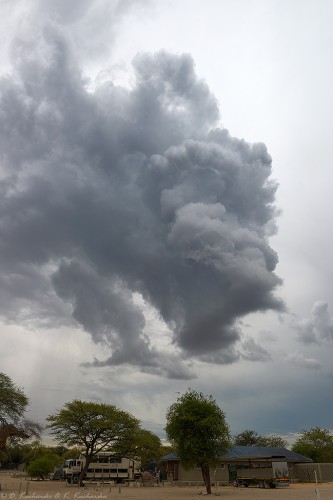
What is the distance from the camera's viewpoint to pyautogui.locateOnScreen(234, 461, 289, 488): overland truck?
61.1 m

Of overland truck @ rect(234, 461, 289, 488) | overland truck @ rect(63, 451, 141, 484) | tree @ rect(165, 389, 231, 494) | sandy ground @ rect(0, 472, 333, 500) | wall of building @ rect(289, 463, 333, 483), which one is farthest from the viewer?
overland truck @ rect(63, 451, 141, 484)

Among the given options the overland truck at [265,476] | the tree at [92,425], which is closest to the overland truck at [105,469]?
the tree at [92,425]

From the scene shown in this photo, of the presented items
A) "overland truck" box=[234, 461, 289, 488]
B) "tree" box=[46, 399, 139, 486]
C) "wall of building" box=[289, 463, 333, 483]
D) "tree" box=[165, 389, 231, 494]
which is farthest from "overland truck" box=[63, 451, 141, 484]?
"tree" box=[165, 389, 231, 494]

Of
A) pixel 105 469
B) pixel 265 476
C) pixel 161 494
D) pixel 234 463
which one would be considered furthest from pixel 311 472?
pixel 105 469

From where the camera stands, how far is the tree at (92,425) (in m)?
78.8

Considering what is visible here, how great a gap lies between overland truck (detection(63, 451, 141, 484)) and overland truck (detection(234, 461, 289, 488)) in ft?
102

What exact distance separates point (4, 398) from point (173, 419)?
23.3 metres

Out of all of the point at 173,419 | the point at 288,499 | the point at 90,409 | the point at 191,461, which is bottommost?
the point at 288,499

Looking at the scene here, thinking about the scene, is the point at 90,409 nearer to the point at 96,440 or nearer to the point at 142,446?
the point at 96,440

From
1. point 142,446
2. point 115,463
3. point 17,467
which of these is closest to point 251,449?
point 142,446

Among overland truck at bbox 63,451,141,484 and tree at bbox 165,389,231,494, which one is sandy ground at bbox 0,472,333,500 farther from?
overland truck at bbox 63,451,141,484

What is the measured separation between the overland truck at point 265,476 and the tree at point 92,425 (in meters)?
23.8

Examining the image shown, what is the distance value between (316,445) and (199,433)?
85985 millimetres

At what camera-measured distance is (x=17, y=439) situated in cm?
5494
